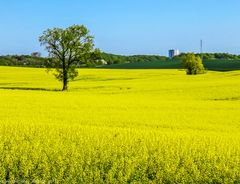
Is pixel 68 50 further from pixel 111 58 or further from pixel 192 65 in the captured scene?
pixel 111 58

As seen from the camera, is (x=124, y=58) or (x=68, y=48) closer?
(x=68, y=48)

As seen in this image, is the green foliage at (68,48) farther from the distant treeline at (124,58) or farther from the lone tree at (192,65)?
the distant treeline at (124,58)

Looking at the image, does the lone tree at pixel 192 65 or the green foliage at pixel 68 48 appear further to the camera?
the lone tree at pixel 192 65

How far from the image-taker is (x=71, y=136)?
1079 centimetres

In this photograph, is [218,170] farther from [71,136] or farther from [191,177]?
[71,136]

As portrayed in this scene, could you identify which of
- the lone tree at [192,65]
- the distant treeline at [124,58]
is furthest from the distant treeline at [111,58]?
the lone tree at [192,65]

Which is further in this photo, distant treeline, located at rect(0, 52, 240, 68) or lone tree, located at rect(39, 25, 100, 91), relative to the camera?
distant treeline, located at rect(0, 52, 240, 68)

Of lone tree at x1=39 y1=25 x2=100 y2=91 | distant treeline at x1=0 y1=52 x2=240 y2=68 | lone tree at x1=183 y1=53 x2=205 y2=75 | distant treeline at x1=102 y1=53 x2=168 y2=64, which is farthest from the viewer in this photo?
distant treeline at x1=102 y1=53 x2=168 y2=64

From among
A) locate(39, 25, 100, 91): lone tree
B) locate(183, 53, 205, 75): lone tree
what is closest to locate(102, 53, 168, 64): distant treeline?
locate(183, 53, 205, 75): lone tree

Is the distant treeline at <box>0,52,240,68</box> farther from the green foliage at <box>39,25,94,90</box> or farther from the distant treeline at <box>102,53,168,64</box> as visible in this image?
the green foliage at <box>39,25,94,90</box>

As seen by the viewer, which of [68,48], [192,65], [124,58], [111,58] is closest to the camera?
[68,48]

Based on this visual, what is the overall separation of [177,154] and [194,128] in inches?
216

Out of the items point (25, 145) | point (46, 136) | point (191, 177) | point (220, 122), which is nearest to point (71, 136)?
point (46, 136)

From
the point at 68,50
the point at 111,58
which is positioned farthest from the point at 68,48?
the point at 111,58
